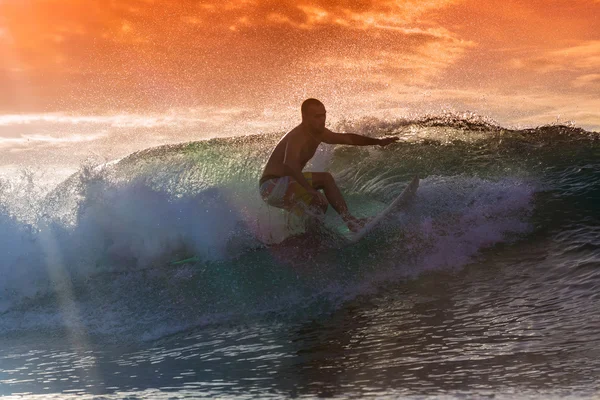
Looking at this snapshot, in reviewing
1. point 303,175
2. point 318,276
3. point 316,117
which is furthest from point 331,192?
point 318,276

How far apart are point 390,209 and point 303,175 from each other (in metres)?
1.29

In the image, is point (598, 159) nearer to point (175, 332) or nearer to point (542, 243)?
point (542, 243)

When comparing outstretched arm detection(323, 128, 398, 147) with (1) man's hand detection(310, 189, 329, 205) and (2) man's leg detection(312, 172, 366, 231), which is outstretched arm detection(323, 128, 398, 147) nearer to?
(2) man's leg detection(312, 172, 366, 231)

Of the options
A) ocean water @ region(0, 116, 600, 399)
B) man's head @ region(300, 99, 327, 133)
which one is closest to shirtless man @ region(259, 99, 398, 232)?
man's head @ region(300, 99, 327, 133)

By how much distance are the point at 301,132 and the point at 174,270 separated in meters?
2.53

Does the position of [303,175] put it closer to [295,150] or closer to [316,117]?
[295,150]

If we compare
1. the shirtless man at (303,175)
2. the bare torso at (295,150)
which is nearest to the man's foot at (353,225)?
the shirtless man at (303,175)

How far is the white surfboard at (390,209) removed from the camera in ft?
26.3

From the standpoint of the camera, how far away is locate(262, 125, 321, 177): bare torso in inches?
308

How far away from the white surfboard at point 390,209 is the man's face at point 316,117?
1.24 m

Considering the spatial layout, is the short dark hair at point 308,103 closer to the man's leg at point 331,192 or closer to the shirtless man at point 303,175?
the shirtless man at point 303,175

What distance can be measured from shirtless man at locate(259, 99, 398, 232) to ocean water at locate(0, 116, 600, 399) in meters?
0.50

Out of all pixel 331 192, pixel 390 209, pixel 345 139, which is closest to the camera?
pixel 331 192

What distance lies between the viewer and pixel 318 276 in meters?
7.52
